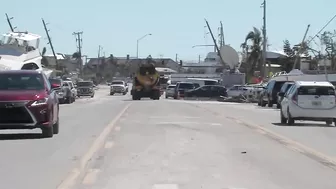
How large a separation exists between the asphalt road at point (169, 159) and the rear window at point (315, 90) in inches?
150

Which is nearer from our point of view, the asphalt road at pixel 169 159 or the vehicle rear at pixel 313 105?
the asphalt road at pixel 169 159

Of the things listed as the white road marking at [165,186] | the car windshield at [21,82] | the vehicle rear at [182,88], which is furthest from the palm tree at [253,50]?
the white road marking at [165,186]

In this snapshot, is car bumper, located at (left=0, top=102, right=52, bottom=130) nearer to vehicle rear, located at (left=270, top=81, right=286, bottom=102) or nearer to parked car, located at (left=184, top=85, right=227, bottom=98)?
vehicle rear, located at (left=270, top=81, right=286, bottom=102)

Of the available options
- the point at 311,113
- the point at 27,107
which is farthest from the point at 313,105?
the point at 27,107

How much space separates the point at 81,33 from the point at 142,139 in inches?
5177

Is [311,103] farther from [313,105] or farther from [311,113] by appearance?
[311,113]

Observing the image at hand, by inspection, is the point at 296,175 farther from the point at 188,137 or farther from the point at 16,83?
the point at 16,83

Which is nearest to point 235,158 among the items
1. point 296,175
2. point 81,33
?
point 296,175

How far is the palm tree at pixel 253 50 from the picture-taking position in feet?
363

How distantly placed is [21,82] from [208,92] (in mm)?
49721

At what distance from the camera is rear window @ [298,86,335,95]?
27.7 metres

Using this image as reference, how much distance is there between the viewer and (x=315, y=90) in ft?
90.7

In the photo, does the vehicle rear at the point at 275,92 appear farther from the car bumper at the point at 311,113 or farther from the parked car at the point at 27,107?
the parked car at the point at 27,107

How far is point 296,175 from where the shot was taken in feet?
42.0
